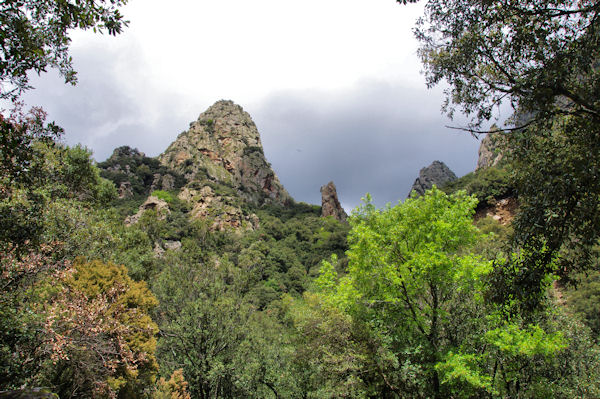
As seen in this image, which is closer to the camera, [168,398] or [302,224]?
[168,398]

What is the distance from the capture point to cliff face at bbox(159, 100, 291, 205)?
108m

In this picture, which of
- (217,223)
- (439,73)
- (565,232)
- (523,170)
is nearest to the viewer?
(565,232)

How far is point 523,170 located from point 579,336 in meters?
15.0

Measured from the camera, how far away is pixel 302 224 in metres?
96.9

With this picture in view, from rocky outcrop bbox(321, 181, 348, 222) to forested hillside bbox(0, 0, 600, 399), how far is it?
266 feet

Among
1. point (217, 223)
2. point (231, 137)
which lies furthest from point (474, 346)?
point (231, 137)

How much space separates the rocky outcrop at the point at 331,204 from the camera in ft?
345

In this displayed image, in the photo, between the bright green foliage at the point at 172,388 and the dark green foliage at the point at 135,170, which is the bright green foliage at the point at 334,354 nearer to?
the bright green foliage at the point at 172,388

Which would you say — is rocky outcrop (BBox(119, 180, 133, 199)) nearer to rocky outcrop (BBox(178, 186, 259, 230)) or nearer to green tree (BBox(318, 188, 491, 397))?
rocky outcrop (BBox(178, 186, 259, 230))

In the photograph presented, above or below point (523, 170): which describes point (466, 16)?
above

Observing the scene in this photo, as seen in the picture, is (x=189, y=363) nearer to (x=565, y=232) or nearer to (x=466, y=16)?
(x=565, y=232)

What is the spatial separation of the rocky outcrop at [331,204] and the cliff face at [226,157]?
2306 cm

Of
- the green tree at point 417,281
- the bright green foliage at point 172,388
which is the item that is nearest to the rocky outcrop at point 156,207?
the bright green foliage at point 172,388

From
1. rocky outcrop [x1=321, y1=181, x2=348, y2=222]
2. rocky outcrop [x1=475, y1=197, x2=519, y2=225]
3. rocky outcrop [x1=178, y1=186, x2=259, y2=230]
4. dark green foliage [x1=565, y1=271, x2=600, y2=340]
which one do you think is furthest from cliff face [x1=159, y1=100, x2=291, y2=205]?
dark green foliage [x1=565, y1=271, x2=600, y2=340]
